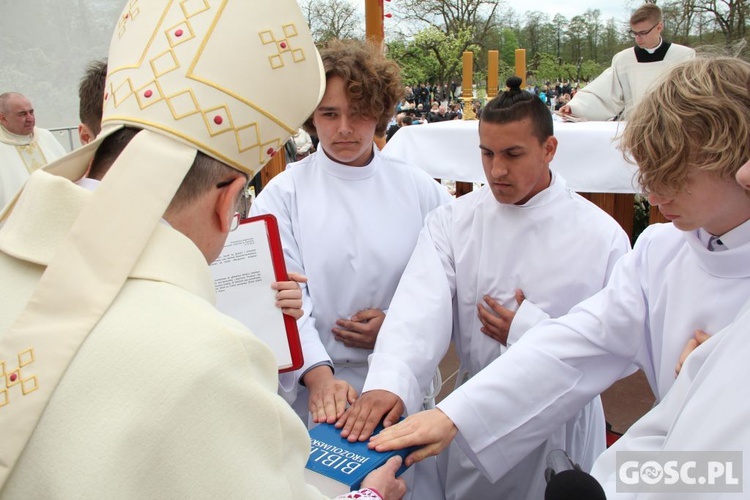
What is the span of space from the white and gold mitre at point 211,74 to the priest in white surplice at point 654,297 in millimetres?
907

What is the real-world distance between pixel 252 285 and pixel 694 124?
135 cm

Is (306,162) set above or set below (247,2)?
below

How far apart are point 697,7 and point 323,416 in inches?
1108

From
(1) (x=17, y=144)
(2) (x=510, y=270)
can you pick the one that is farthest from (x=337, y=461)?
(1) (x=17, y=144)

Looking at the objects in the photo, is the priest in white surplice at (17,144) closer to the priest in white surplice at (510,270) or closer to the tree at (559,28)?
the priest in white surplice at (510,270)

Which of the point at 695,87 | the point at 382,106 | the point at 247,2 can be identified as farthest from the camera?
the point at 382,106

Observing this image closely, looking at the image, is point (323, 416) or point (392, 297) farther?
point (392, 297)

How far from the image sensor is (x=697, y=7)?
83.0ft

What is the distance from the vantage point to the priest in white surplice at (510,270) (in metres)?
2.39

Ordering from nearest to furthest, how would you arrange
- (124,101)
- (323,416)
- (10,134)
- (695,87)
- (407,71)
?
(124,101) → (695,87) → (323,416) → (10,134) → (407,71)

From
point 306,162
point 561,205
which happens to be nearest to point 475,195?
point 561,205

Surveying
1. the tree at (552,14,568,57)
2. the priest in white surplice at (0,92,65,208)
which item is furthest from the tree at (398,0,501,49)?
the priest in white surplice at (0,92,65,208)

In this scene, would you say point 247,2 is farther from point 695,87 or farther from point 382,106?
point 382,106

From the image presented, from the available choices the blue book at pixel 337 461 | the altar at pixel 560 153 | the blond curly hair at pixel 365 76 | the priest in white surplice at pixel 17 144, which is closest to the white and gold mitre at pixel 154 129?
the blue book at pixel 337 461
